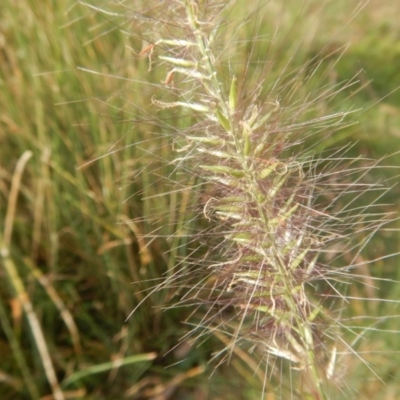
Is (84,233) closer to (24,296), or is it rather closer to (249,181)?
(24,296)

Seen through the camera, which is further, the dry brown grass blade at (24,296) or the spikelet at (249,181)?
the dry brown grass blade at (24,296)

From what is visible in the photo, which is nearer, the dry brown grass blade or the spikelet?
the spikelet

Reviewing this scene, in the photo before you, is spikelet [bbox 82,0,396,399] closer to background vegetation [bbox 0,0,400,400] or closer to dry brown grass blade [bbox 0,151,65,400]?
background vegetation [bbox 0,0,400,400]

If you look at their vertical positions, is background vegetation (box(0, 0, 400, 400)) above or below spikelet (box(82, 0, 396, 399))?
below

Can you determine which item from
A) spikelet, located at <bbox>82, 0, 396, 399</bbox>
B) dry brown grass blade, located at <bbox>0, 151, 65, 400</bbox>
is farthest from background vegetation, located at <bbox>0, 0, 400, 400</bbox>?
spikelet, located at <bbox>82, 0, 396, 399</bbox>

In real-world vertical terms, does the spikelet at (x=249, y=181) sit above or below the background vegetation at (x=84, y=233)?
above

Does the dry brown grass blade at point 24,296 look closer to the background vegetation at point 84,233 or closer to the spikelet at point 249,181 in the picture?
the background vegetation at point 84,233

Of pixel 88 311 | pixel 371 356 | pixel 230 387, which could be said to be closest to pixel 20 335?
pixel 88 311

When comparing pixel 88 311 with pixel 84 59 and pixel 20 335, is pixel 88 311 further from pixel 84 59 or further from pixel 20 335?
pixel 84 59

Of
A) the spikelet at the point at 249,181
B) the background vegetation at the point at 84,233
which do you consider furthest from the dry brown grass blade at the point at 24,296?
the spikelet at the point at 249,181
